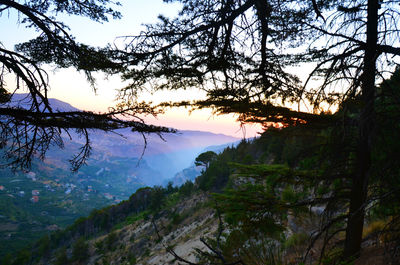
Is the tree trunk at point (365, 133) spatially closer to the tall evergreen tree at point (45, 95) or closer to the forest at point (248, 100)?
the forest at point (248, 100)

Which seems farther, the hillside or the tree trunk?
the hillside

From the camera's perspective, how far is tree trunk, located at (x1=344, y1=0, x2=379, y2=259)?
1.97 meters

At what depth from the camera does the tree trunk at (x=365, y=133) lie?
1.97 m

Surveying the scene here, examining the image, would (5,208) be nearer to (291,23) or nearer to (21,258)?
(21,258)

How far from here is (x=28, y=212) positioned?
351ft

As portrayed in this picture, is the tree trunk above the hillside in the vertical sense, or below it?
above

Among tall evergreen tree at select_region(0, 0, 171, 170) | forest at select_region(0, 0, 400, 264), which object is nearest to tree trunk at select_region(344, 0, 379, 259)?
forest at select_region(0, 0, 400, 264)

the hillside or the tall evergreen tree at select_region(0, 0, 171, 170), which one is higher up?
the tall evergreen tree at select_region(0, 0, 171, 170)

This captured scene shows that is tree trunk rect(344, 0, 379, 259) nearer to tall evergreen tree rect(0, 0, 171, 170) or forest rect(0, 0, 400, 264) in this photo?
forest rect(0, 0, 400, 264)

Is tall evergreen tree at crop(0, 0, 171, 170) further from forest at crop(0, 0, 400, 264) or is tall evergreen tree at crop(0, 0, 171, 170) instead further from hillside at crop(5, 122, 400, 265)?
hillside at crop(5, 122, 400, 265)

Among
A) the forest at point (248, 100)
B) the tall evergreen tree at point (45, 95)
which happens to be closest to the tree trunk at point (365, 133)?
the forest at point (248, 100)

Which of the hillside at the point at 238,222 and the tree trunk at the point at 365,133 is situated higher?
the tree trunk at the point at 365,133

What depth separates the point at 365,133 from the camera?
7.22 feet

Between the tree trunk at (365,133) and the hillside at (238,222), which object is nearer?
the tree trunk at (365,133)
